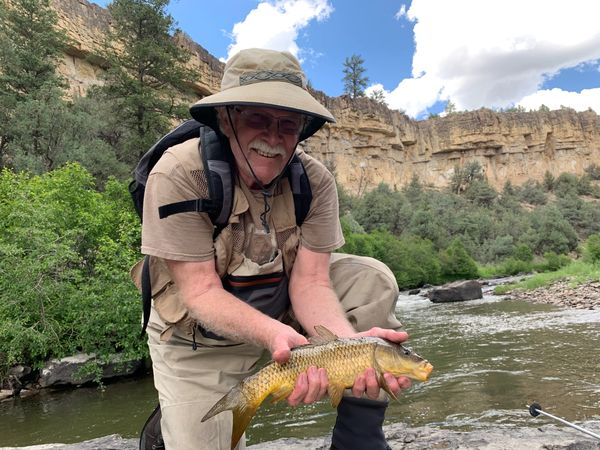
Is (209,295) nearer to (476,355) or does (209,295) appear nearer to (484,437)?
(484,437)

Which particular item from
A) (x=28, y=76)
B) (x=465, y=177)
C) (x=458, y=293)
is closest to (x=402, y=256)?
(x=458, y=293)

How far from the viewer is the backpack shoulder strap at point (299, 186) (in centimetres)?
287

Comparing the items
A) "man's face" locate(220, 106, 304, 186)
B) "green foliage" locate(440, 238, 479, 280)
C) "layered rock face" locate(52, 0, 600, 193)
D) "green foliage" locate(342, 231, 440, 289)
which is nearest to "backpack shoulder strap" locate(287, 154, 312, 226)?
"man's face" locate(220, 106, 304, 186)

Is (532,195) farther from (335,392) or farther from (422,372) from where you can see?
(335,392)

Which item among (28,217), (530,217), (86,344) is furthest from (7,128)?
(530,217)

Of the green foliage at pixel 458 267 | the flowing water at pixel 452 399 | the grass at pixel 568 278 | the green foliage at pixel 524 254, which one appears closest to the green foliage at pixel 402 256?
the green foliage at pixel 458 267

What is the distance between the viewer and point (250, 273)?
2.74 m

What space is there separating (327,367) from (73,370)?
29.0ft

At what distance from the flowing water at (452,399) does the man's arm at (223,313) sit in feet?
10.7

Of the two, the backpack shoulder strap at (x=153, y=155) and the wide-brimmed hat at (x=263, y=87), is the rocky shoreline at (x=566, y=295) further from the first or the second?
the backpack shoulder strap at (x=153, y=155)

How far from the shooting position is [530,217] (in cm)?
6159

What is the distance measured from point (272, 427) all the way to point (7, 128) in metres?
24.4

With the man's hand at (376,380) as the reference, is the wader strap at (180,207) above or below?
above

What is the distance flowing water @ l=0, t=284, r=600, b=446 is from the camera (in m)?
5.39
